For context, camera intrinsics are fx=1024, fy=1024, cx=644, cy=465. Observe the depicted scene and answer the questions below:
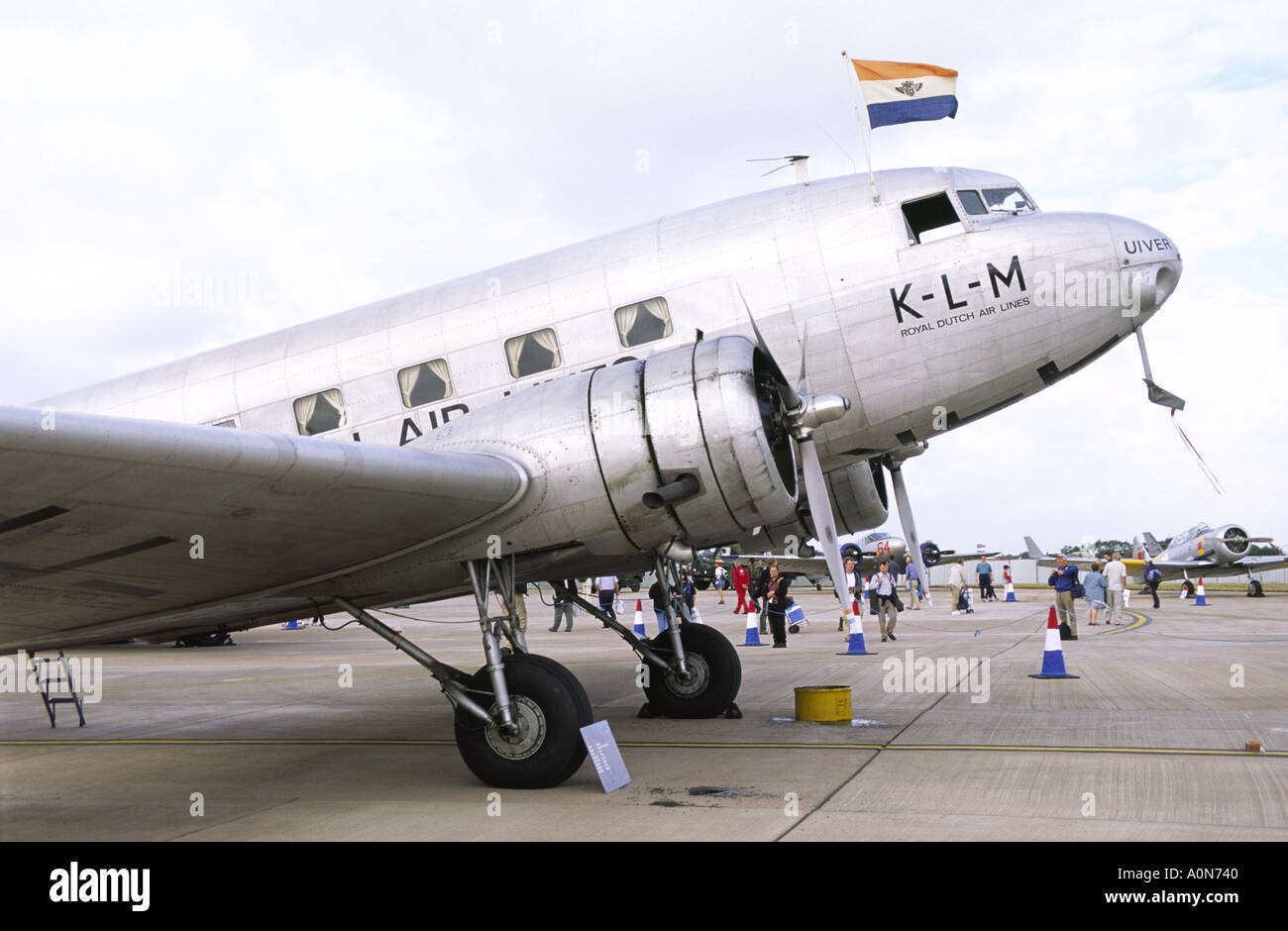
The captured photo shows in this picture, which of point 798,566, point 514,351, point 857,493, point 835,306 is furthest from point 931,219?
point 798,566

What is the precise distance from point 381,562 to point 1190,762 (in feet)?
21.9

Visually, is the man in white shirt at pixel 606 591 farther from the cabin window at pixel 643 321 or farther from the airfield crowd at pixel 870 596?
the cabin window at pixel 643 321

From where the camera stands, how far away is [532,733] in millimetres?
7891

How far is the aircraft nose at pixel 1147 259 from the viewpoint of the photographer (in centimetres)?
915

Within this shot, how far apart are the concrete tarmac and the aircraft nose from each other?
4.00 meters

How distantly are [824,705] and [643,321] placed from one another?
178 inches

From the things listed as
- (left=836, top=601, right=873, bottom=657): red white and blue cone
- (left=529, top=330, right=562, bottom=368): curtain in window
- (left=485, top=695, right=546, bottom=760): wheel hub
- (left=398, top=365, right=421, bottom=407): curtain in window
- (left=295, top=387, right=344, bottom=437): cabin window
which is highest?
(left=529, top=330, right=562, bottom=368): curtain in window

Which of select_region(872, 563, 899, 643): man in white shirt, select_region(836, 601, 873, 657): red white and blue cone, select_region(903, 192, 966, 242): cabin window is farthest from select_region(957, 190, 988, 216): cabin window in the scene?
select_region(872, 563, 899, 643): man in white shirt

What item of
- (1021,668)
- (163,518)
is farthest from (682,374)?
(1021,668)

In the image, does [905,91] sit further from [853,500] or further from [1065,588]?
[1065,588]

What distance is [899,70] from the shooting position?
10758 mm

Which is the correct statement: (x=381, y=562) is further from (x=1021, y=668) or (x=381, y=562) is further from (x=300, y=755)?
(x=1021, y=668)

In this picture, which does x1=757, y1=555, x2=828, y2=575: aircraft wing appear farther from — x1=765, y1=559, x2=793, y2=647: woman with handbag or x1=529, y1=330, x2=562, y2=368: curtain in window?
x1=529, y1=330, x2=562, y2=368: curtain in window

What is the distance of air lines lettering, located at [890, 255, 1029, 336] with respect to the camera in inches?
359
